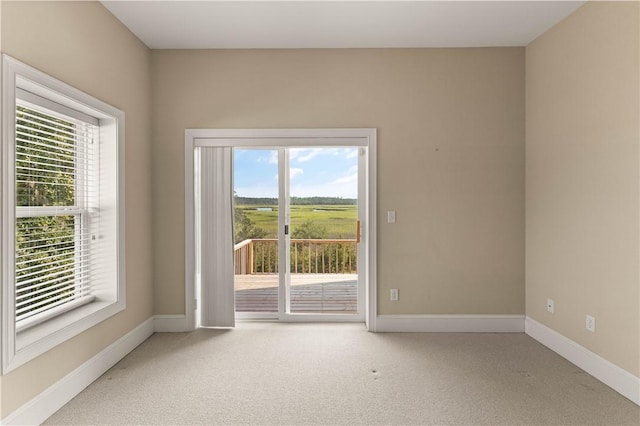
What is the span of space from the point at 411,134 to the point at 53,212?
120 inches

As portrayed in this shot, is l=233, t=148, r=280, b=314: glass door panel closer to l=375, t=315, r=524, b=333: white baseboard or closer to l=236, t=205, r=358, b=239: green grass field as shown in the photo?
l=236, t=205, r=358, b=239: green grass field

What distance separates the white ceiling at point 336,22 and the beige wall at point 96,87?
0.31 metres

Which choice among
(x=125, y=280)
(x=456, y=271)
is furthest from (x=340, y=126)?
(x=125, y=280)

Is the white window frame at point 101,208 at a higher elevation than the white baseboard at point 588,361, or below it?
higher

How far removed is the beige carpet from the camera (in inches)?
88.0

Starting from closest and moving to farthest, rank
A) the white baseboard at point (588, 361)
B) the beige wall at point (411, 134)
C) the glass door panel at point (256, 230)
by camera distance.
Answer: the white baseboard at point (588, 361) < the beige wall at point (411, 134) < the glass door panel at point (256, 230)

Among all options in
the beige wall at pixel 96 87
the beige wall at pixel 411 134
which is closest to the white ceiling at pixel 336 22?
the beige wall at pixel 411 134

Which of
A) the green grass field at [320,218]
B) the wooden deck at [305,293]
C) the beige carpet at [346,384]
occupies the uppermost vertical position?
the green grass field at [320,218]

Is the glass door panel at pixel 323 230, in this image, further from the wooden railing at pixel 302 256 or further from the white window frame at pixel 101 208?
the white window frame at pixel 101 208

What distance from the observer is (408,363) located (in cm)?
295

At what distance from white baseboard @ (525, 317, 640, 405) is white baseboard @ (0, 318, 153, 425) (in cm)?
367

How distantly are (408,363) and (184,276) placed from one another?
2.28 meters

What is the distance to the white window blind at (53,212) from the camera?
222 cm

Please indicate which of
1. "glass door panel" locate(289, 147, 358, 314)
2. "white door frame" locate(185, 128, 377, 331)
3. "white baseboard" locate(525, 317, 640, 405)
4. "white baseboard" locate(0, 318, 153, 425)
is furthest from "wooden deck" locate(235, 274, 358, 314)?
"white baseboard" locate(525, 317, 640, 405)
